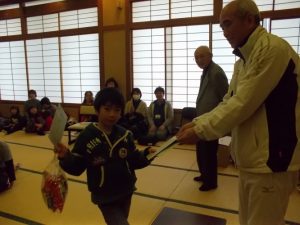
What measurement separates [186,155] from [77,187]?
1711mm

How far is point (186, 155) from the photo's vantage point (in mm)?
4020

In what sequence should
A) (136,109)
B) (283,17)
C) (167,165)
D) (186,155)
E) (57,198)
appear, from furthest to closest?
(136,109)
(283,17)
(186,155)
(167,165)
(57,198)

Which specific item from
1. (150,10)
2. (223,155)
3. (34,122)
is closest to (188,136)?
(223,155)

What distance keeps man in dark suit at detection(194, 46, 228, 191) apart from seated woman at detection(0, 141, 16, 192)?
206 centimetres

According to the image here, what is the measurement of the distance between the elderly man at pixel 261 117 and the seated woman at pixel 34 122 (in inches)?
193

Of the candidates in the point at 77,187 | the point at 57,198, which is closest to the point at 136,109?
the point at 77,187

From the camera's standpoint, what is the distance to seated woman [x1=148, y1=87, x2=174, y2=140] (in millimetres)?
4969

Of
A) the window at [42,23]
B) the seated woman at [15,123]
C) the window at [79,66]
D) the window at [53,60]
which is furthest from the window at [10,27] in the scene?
the seated woman at [15,123]

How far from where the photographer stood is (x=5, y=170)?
2996mm

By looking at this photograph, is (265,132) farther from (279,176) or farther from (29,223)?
(29,223)

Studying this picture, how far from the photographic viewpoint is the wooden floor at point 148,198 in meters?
2.32

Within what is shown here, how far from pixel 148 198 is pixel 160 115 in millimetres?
2559

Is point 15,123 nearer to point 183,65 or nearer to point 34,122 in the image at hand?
point 34,122

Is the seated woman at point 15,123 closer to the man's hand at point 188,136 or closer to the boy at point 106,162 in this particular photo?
the boy at point 106,162
